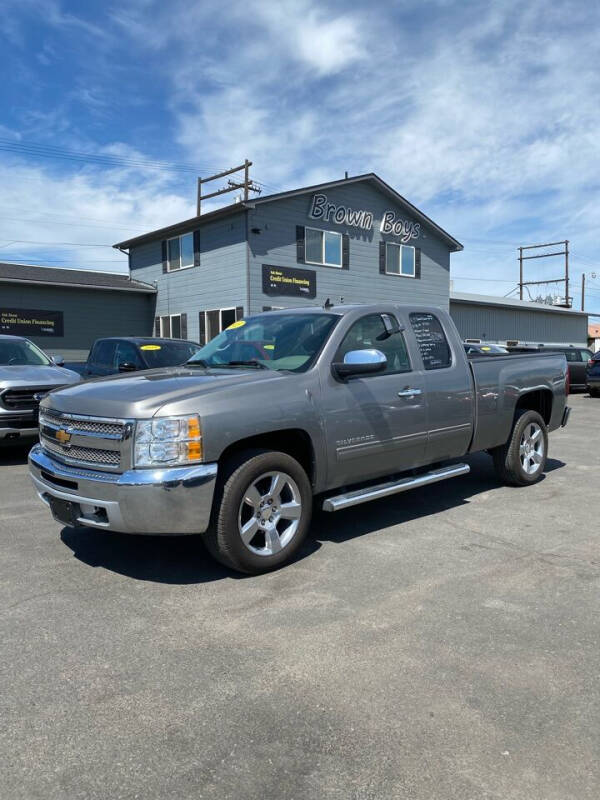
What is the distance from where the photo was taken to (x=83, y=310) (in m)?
22.7

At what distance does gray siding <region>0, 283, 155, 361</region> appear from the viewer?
70.2 feet

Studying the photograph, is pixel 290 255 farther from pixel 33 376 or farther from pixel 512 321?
pixel 512 321

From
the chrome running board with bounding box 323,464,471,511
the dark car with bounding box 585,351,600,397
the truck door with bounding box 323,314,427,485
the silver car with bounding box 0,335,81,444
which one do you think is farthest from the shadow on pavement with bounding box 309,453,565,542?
the dark car with bounding box 585,351,600,397

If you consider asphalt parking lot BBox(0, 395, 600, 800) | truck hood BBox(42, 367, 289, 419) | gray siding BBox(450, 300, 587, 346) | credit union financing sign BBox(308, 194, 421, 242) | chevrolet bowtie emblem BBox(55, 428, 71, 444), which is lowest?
asphalt parking lot BBox(0, 395, 600, 800)

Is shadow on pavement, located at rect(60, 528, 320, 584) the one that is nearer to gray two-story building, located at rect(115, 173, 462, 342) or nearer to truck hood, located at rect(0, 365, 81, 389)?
truck hood, located at rect(0, 365, 81, 389)

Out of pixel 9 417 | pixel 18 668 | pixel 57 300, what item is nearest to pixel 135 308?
pixel 57 300

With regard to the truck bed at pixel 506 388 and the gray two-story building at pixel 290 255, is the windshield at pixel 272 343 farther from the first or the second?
the gray two-story building at pixel 290 255

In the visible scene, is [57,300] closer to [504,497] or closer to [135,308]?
[135,308]

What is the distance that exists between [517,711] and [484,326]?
1237 inches

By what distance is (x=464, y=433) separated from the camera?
6.02m

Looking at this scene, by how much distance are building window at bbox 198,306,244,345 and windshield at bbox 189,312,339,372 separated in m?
15.5

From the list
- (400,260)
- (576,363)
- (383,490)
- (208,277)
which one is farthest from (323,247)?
(383,490)

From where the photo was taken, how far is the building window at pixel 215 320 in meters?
21.6

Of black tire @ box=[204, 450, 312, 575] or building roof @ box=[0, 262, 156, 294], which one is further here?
building roof @ box=[0, 262, 156, 294]
